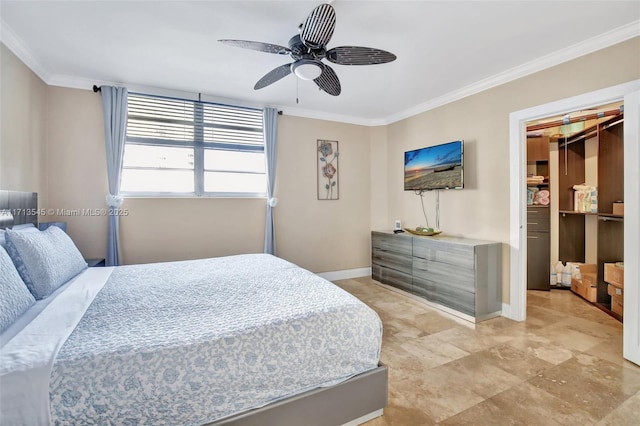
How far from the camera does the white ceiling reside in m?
2.13

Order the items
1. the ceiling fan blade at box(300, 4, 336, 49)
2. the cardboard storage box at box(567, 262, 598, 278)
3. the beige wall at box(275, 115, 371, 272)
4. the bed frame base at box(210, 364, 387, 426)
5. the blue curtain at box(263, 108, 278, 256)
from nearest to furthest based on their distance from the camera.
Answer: the bed frame base at box(210, 364, 387, 426), the ceiling fan blade at box(300, 4, 336, 49), the cardboard storage box at box(567, 262, 598, 278), the blue curtain at box(263, 108, 278, 256), the beige wall at box(275, 115, 371, 272)

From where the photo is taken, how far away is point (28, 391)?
108cm

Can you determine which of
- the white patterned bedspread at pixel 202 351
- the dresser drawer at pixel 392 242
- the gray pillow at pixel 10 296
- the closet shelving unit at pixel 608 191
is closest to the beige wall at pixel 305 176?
the dresser drawer at pixel 392 242

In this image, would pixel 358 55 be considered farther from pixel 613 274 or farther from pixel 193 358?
pixel 613 274

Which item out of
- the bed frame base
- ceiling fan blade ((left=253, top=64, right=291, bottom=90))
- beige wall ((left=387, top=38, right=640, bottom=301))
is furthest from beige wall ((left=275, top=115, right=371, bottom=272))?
the bed frame base

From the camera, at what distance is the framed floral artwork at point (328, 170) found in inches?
182

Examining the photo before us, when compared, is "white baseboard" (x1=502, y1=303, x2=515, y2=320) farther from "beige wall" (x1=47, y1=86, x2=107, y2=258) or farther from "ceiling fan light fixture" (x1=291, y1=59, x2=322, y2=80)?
"beige wall" (x1=47, y1=86, x2=107, y2=258)

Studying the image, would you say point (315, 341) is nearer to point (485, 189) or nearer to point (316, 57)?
point (316, 57)

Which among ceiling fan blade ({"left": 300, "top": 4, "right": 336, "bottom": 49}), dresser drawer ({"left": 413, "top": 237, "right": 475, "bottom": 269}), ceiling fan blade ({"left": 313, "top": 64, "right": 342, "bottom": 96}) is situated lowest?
dresser drawer ({"left": 413, "top": 237, "right": 475, "bottom": 269})

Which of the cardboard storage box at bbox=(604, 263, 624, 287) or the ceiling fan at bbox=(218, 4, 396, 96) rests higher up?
the ceiling fan at bbox=(218, 4, 396, 96)

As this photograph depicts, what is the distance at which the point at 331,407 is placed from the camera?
1562 millimetres

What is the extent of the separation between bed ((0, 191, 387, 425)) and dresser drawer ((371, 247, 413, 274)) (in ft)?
7.33

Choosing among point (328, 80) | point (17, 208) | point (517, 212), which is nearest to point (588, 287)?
point (517, 212)

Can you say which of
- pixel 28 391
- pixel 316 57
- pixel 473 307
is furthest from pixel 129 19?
pixel 473 307
